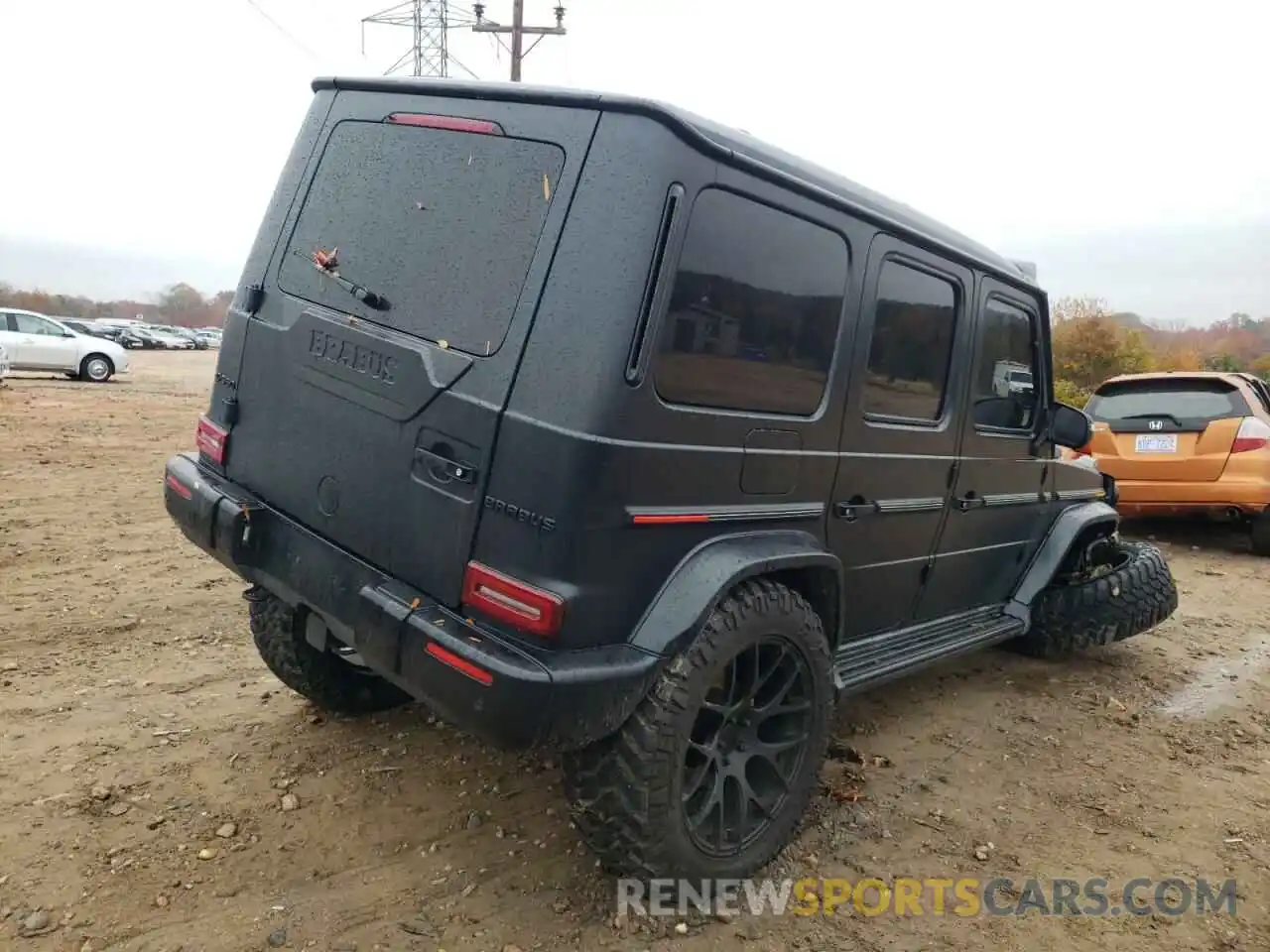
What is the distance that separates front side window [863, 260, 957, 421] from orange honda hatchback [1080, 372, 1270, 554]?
4358mm

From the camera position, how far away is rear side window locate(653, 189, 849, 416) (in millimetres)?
2271

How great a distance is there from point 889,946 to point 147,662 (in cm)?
324

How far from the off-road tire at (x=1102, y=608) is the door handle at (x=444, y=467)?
3.16m

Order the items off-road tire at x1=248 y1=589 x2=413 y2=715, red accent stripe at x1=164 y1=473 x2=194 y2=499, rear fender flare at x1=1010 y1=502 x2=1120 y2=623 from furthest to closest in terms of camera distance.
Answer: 1. rear fender flare at x1=1010 y1=502 x2=1120 y2=623
2. off-road tire at x1=248 y1=589 x2=413 y2=715
3. red accent stripe at x1=164 y1=473 x2=194 y2=499

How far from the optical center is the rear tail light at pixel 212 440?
9.30 ft

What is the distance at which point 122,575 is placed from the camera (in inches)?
194

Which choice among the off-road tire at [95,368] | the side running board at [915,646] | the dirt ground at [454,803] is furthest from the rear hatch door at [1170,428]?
the off-road tire at [95,368]

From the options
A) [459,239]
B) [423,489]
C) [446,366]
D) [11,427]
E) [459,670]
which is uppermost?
[459,239]

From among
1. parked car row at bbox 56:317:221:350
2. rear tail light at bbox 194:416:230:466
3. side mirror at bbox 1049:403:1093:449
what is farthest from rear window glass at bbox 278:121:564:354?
parked car row at bbox 56:317:221:350

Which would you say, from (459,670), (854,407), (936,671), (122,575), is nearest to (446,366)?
(459,670)

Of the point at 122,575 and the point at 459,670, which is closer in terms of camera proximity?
the point at 459,670

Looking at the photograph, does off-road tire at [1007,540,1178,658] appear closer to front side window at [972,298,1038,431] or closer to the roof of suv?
front side window at [972,298,1038,431]

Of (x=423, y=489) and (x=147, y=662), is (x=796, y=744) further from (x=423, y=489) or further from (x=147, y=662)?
(x=147, y=662)

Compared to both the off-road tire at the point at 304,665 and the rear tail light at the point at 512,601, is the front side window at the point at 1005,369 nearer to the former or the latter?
the rear tail light at the point at 512,601
